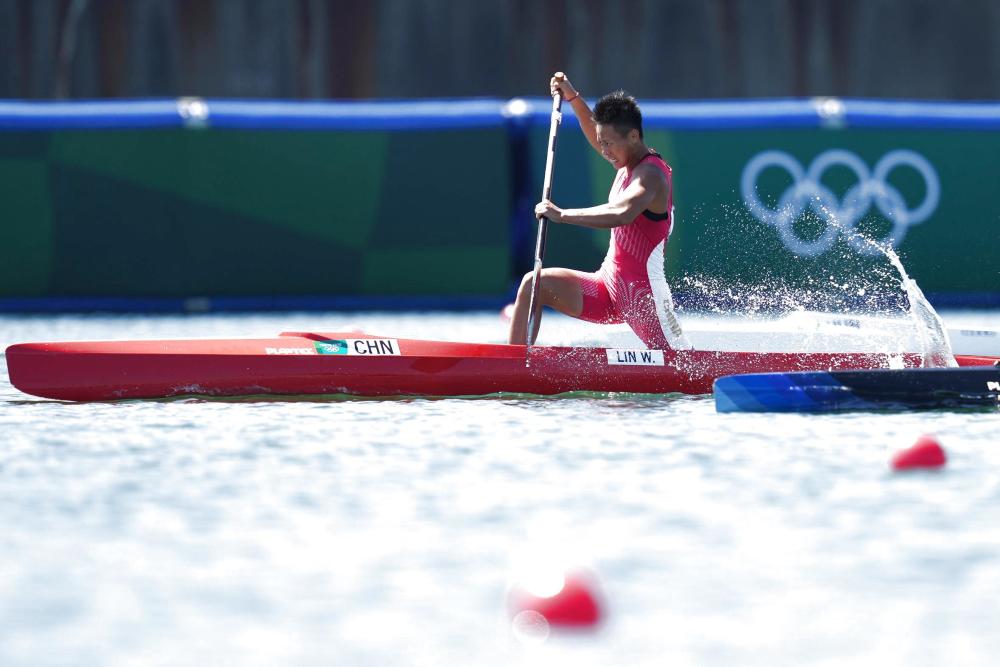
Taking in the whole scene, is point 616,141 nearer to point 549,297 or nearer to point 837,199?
point 549,297

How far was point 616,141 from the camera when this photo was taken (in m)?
8.02

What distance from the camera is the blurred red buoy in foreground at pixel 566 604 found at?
366 cm

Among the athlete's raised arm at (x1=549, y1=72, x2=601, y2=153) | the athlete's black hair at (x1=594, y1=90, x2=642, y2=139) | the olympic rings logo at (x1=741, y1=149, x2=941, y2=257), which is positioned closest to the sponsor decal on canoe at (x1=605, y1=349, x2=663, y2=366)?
the athlete's black hair at (x1=594, y1=90, x2=642, y2=139)

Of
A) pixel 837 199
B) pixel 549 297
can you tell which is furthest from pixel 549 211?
pixel 837 199

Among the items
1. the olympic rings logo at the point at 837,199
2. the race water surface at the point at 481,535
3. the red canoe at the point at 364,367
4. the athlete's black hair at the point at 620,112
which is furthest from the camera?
the olympic rings logo at the point at 837,199

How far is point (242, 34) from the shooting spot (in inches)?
541

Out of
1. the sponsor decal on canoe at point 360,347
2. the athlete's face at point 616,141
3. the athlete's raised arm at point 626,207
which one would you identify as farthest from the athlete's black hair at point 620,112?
the sponsor decal on canoe at point 360,347

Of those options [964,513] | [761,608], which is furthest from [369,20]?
[761,608]

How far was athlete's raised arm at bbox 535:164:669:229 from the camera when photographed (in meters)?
7.77

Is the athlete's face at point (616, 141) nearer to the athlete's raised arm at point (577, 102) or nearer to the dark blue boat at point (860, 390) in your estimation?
the athlete's raised arm at point (577, 102)

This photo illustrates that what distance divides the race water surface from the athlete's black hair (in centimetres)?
147

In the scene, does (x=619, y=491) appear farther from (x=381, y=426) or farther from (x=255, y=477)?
(x=381, y=426)

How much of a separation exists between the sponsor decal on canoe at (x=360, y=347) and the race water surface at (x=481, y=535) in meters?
0.57

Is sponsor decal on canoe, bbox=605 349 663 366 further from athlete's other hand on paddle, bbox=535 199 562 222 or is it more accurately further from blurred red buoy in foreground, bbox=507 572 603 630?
blurred red buoy in foreground, bbox=507 572 603 630
